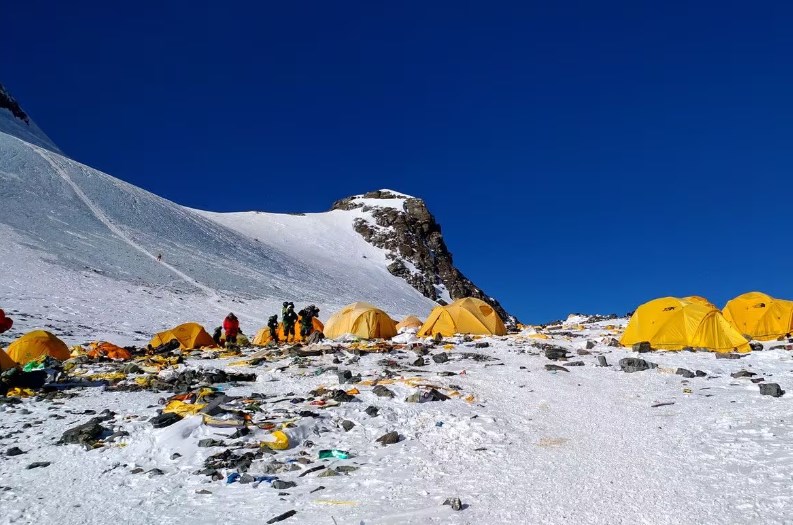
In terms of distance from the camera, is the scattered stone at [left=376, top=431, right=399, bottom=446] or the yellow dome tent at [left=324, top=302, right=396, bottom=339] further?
the yellow dome tent at [left=324, top=302, right=396, bottom=339]

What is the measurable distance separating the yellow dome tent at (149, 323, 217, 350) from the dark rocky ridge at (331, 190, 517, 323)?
6453 cm

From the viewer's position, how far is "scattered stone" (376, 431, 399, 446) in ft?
28.0

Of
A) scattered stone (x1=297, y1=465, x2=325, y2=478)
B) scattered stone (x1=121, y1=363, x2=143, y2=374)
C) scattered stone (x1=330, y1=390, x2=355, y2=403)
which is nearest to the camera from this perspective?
scattered stone (x1=297, y1=465, x2=325, y2=478)

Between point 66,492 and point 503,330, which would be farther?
point 503,330

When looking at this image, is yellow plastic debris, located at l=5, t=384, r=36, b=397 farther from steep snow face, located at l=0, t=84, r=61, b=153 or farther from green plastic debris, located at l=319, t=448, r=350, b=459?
steep snow face, located at l=0, t=84, r=61, b=153

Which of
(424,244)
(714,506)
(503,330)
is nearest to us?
(714,506)

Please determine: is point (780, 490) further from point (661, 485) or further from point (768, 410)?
point (768, 410)

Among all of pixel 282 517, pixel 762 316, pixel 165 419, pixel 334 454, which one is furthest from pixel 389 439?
pixel 762 316

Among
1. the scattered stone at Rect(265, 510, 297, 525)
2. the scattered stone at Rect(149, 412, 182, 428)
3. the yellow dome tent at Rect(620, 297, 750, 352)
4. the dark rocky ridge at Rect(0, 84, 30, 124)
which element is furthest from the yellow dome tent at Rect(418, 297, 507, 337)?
the dark rocky ridge at Rect(0, 84, 30, 124)

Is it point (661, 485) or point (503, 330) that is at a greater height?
point (503, 330)

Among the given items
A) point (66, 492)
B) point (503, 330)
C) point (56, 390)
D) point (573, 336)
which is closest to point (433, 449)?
point (66, 492)

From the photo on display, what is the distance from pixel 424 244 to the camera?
10669 centimetres

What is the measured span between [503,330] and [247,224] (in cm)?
7432

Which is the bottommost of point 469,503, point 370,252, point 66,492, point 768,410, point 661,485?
point 66,492
